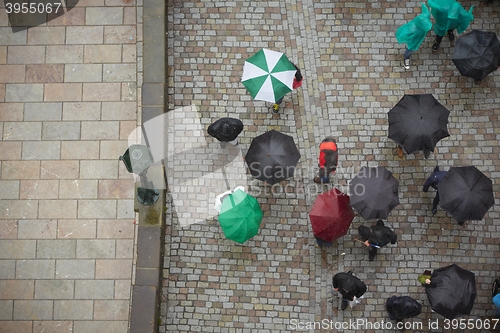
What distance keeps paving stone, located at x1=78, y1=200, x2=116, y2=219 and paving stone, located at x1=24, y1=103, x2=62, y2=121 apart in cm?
213

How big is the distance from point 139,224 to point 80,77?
384 centimetres

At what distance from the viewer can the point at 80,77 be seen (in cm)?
1320

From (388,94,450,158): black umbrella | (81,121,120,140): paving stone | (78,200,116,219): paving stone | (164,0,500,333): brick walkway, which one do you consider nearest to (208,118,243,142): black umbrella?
(164,0,500,333): brick walkway

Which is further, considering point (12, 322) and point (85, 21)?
point (85, 21)

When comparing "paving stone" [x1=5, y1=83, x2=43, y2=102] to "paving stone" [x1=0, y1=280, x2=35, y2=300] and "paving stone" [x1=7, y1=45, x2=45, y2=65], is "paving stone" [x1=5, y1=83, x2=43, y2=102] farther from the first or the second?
"paving stone" [x1=0, y1=280, x2=35, y2=300]

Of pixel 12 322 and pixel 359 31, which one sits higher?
pixel 359 31

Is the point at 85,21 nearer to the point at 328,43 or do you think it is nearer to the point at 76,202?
the point at 76,202

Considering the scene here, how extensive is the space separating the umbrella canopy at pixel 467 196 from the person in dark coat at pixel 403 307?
6.24ft

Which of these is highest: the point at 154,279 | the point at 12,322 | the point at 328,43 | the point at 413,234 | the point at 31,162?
the point at 328,43

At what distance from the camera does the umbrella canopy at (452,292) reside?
1072 centimetres

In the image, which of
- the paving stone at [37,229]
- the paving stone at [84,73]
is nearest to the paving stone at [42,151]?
the paving stone at [37,229]

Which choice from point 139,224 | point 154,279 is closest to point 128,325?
point 154,279

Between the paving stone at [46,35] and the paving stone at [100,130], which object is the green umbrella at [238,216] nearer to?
the paving stone at [100,130]

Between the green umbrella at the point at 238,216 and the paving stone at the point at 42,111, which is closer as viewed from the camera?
the green umbrella at the point at 238,216
